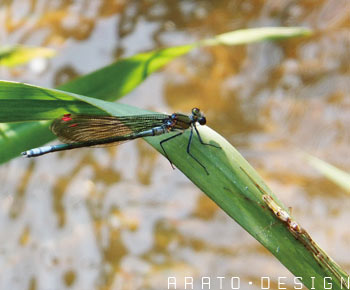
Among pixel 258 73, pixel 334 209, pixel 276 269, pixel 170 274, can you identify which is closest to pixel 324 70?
pixel 258 73

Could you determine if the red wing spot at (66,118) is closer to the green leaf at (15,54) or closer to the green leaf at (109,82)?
the green leaf at (109,82)

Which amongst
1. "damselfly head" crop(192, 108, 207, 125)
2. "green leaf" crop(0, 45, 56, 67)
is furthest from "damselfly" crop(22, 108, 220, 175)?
→ "green leaf" crop(0, 45, 56, 67)

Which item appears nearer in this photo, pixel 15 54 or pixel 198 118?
pixel 198 118

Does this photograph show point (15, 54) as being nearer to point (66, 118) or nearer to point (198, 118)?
point (66, 118)

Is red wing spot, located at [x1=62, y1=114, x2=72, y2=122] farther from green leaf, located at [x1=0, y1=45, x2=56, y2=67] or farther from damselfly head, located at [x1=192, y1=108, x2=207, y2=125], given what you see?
green leaf, located at [x1=0, y1=45, x2=56, y2=67]

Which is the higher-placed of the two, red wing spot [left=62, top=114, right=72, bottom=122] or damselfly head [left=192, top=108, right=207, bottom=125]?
damselfly head [left=192, top=108, right=207, bottom=125]

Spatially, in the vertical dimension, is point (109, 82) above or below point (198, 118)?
above

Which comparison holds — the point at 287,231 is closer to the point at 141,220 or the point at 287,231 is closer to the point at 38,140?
the point at 38,140

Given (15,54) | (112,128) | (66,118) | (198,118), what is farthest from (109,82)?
(15,54)

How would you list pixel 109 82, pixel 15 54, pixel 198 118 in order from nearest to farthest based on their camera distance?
1. pixel 109 82
2. pixel 198 118
3. pixel 15 54
